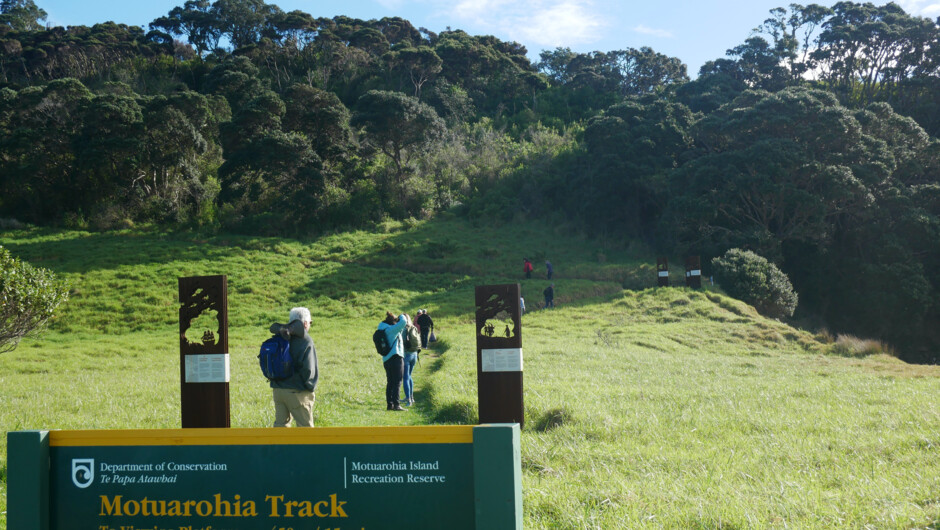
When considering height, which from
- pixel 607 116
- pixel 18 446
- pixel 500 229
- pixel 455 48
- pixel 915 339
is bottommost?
pixel 915 339

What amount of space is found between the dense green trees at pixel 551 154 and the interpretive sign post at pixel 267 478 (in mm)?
39221

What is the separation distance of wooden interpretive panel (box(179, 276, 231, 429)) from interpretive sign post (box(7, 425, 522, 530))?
5.10m

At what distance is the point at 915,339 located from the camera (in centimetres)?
3675

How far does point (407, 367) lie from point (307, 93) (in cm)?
3963

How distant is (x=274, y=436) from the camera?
3080mm

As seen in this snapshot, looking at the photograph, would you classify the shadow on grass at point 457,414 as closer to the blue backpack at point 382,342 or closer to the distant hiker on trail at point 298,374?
the blue backpack at point 382,342

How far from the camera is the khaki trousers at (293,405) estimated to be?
6.97m

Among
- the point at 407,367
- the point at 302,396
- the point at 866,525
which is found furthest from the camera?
the point at 407,367

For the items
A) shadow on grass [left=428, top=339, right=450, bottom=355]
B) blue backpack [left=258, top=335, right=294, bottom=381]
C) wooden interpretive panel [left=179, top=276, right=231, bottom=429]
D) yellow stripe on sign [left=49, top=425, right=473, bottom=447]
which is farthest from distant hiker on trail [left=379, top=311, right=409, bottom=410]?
shadow on grass [left=428, top=339, right=450, bottom=355]

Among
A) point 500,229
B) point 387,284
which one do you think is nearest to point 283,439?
point 387,284

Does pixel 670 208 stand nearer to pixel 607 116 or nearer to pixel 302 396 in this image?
pixel 607 116

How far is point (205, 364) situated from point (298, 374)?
7.24 ft

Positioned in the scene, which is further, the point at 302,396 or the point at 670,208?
the point at 670,208

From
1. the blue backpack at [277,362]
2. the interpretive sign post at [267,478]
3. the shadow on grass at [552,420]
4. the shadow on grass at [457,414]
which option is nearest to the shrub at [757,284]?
the shadow on grass at [457,414]
